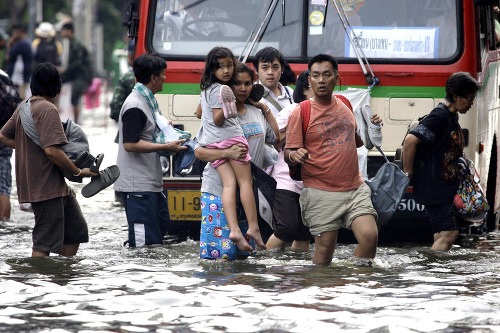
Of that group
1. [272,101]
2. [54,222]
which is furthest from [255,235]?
[54,222]

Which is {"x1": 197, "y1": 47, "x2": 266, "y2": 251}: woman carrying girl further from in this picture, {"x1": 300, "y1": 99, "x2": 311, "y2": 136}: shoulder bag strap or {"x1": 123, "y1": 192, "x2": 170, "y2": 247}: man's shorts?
{"x1": 123, "y1": 192, "x2": 170, "y2": 247}: man's shorts

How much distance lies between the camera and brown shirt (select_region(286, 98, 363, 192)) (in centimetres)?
851

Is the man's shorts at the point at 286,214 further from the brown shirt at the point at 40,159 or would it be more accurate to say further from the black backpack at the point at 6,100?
the black backpack at the point at 6,100

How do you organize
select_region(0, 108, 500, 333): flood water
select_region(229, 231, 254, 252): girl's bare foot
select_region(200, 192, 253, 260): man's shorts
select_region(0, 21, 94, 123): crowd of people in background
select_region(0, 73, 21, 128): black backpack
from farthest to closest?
select_region(0, 21, 94, 123): crowd of people in background < select_region(0, 73, 21, 128): black backpack < select_region(200, 192, 253, 260): man's shorts < select_region(229, 231, 254, 252): girl's bare foot < select_region(0, 108, 500, 333): flood water

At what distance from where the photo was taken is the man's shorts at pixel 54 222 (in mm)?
9125

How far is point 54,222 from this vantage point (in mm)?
9156

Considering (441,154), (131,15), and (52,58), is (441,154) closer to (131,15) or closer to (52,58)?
(131,15)

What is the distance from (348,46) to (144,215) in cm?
233

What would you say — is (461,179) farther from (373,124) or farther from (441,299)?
(441,299)

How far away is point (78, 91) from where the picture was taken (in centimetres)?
2552

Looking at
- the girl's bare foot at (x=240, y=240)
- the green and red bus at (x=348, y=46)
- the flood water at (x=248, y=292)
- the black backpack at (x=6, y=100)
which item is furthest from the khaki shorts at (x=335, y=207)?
the black backpack at (x=6, y=100)

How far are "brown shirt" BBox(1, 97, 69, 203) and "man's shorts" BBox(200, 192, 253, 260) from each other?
102 cm

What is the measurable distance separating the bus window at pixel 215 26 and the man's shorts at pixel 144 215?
1.66 metres

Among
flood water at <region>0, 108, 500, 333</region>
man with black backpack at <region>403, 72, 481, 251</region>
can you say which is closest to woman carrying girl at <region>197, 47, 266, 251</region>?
flood water at <region>0, 108, 500, 333</region>
